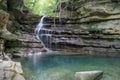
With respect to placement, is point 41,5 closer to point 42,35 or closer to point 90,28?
point 42,35

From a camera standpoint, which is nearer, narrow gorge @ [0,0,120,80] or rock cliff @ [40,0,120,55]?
narrow gorge @ [0,0,120,80]

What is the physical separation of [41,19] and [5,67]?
16941 millimetres

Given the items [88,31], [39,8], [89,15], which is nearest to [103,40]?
[88,31]

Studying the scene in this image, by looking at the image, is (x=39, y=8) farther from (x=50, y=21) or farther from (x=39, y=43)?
(x=39, y=43)

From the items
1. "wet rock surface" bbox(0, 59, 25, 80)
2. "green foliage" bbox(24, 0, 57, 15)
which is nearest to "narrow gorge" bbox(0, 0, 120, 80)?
"wet rock surface" bbox(0, 59, 25, 80)

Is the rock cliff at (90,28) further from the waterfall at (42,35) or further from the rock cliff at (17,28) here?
the rock cliff at (17,28)

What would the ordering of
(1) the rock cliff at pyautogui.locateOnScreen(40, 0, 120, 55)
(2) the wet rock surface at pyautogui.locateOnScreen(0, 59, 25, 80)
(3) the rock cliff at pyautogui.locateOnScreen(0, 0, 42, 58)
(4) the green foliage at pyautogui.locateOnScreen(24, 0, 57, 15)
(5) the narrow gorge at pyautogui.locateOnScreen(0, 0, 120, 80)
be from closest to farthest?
(2) the wet rock surface at pyautogui.locateOnScreen(0, 59, 25, 80) → (3) the rock cliff at pyautogui.locateOnScreen(0, 0, 42, 58) → (5) the narrow gorge at pyautogui.locateOnScreen(0, 0, 120, 80) → (1) the rock cliff at pyautogui.locateOnScreen(40, 0, 120, 55) → (4) the green foliage at pyautogui.locateOnScreen(24, 0, 57, 15)

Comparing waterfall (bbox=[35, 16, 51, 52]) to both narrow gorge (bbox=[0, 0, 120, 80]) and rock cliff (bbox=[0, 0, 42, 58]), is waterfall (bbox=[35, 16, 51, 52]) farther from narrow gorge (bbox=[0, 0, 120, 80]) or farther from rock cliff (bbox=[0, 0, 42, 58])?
rock cliff (bbox=[0, 0, 42, 58])

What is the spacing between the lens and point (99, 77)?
9.28 metres

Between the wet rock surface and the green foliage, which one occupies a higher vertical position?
the green foliage

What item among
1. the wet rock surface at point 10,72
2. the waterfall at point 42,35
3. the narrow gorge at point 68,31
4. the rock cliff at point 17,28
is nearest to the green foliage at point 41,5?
the narrow gorge at point 68,31

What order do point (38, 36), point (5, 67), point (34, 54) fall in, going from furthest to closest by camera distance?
point (38, 36) → point (34, 54) → point (5, 67)

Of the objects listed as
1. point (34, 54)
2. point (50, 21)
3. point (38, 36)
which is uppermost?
point (50, 21)

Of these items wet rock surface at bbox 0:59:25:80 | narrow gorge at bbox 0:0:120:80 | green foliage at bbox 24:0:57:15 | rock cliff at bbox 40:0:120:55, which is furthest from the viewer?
green foliage at bbox 24:0:57:15
